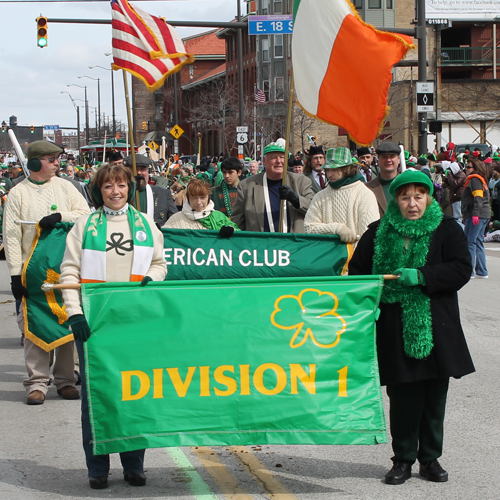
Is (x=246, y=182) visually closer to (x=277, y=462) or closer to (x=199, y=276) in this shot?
(x=199, y=276)

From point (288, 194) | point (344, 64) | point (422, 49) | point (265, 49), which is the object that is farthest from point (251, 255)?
point (265, 49)

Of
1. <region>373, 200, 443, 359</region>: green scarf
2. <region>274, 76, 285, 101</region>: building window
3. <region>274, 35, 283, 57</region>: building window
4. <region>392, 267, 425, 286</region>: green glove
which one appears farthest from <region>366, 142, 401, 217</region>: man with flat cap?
<region>274, 35, 283, 57</region>: building window

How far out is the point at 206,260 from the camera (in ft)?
25.3

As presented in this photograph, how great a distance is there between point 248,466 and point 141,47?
4880 mm

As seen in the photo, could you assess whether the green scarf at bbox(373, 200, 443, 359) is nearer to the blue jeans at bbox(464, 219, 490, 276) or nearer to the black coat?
the black coat

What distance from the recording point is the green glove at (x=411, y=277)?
4734 millimetres

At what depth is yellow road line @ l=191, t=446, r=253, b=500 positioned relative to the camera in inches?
192

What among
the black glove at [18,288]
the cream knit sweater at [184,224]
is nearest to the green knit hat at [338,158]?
the cream knit sweater at [184,224]

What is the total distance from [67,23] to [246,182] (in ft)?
47.6

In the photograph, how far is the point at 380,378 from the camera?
5000 mm

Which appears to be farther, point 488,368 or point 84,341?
point 488,368

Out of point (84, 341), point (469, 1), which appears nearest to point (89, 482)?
point (84, 341)

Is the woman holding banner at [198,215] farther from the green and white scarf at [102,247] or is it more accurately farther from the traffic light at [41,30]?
the traffic light at [41,30]

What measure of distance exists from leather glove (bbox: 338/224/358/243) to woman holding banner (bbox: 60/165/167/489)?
241 cm
